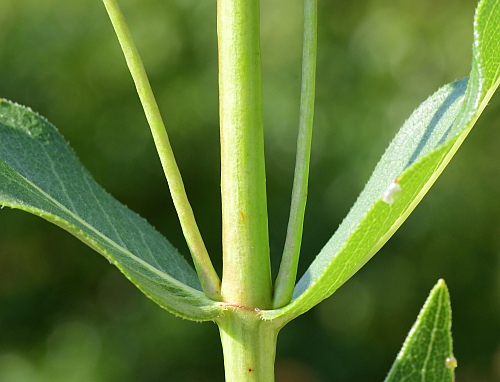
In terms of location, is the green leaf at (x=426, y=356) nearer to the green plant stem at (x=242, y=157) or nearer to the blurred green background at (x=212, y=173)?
the green plant stem at (x=242, y=157)

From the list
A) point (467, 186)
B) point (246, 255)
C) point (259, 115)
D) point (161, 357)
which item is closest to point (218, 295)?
point (246, 255)

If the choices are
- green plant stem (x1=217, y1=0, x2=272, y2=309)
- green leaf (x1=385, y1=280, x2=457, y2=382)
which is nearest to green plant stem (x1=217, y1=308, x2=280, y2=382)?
green plant stem (x1=217, y1=0, x2=272, y2=309)

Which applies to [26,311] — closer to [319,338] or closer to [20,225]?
[20,225]

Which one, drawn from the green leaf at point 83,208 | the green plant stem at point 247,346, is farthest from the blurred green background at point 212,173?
the green plant stem at point 247,346

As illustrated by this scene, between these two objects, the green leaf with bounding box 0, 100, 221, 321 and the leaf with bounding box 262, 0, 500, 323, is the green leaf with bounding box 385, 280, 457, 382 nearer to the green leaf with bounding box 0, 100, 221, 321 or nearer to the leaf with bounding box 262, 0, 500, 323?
the leaf with bounding box 262, 0, 500, 323

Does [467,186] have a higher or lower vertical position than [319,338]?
higher

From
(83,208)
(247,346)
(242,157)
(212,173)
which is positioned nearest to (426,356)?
(247,346)
